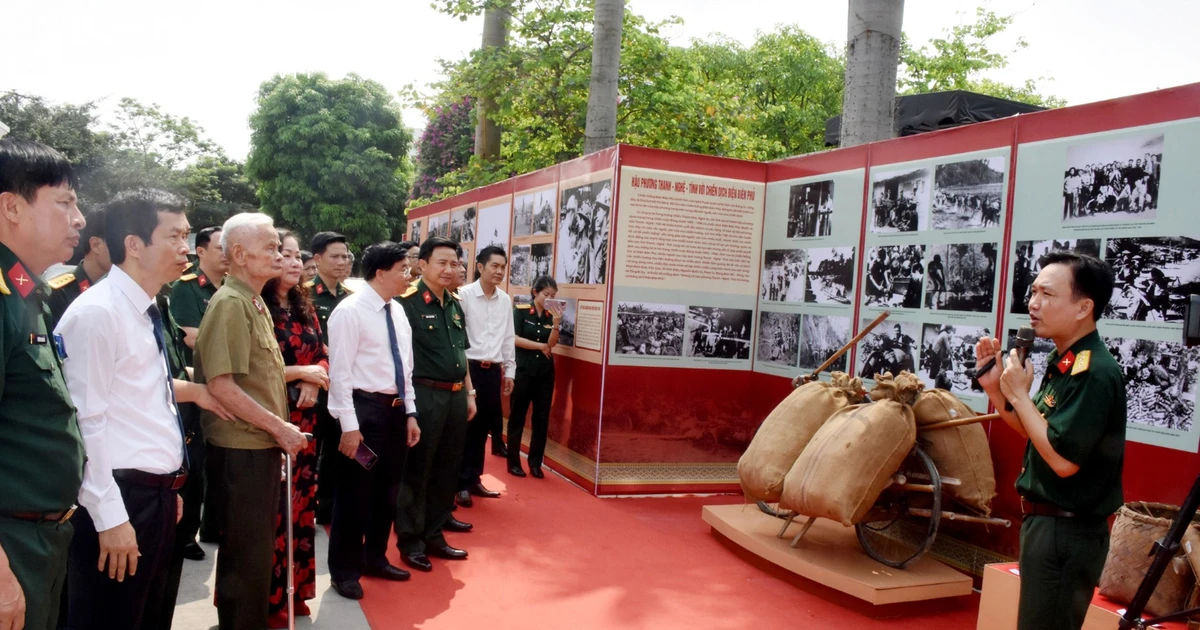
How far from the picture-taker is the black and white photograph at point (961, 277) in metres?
4.25

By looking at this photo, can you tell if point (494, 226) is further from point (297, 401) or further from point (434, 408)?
point (297, 401)

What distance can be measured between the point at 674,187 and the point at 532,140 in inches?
282

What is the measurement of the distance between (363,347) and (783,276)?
3237 mm

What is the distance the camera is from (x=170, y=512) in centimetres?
235

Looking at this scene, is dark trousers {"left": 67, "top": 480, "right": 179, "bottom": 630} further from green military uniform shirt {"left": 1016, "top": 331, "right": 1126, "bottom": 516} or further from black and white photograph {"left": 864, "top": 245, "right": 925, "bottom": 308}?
black and white photograph {"left": 864, "top": 245, "right": 925, "bottom": 308}

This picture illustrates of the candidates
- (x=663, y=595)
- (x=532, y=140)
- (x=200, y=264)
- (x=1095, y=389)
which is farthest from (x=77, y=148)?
(x=1095, y=389)

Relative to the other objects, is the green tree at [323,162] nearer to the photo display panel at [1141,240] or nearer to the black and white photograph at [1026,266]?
the black and white photograph at [1026,266]

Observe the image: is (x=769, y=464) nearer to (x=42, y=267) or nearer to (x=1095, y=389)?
(x=1095, y=389)

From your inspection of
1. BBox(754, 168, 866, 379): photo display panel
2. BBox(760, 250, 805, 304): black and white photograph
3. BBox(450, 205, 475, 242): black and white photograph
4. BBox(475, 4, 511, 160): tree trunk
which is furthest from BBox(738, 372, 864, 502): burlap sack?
BBox(475, 4, 511, 160): tree trunk

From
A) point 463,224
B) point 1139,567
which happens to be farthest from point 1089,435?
point 463,224

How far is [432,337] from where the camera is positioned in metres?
4.39

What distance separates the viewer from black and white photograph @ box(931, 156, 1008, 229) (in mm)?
4250

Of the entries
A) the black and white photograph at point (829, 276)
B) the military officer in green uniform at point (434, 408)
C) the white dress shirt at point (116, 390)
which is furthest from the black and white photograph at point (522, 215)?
the white dress shirt at point (116, 390)

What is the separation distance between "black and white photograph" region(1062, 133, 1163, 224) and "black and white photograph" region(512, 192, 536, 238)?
15.4 feet
